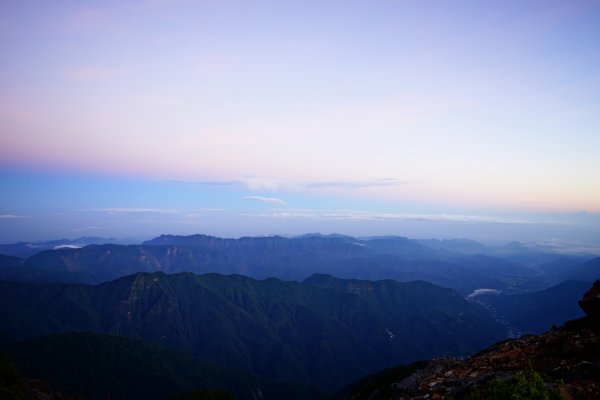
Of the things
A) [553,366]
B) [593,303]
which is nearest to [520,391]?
[553,366]

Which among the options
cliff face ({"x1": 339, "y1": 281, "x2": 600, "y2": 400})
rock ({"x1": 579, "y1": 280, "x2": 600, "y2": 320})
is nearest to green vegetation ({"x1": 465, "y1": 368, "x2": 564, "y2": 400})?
cliff face ({"x1": 339, "y1": 281, "x2": 600, "y2": 400})

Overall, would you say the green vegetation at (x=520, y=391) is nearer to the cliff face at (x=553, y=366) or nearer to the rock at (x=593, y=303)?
the cliff face at (x=553, y=366)

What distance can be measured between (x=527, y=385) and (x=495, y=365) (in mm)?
11409

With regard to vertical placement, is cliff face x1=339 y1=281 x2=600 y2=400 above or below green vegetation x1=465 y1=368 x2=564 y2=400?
below

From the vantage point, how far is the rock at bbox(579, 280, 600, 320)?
23266mm

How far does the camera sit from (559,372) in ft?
62.8

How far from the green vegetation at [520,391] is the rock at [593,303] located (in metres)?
10.9

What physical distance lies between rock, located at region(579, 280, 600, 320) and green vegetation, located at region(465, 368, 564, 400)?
10911mm

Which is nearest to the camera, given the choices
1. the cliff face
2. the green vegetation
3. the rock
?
the green vegetation

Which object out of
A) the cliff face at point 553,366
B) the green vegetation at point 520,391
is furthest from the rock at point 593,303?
the green vegetation at point 520,391

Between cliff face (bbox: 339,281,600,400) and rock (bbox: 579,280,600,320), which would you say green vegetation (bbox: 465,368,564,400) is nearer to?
cliff face (bbox: 339,281,600,400)

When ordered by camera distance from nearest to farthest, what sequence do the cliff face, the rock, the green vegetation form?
the green vegetation < the cliff face < the rock

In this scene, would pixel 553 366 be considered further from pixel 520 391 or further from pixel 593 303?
pixel 520 391

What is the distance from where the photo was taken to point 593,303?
23.4 metres
